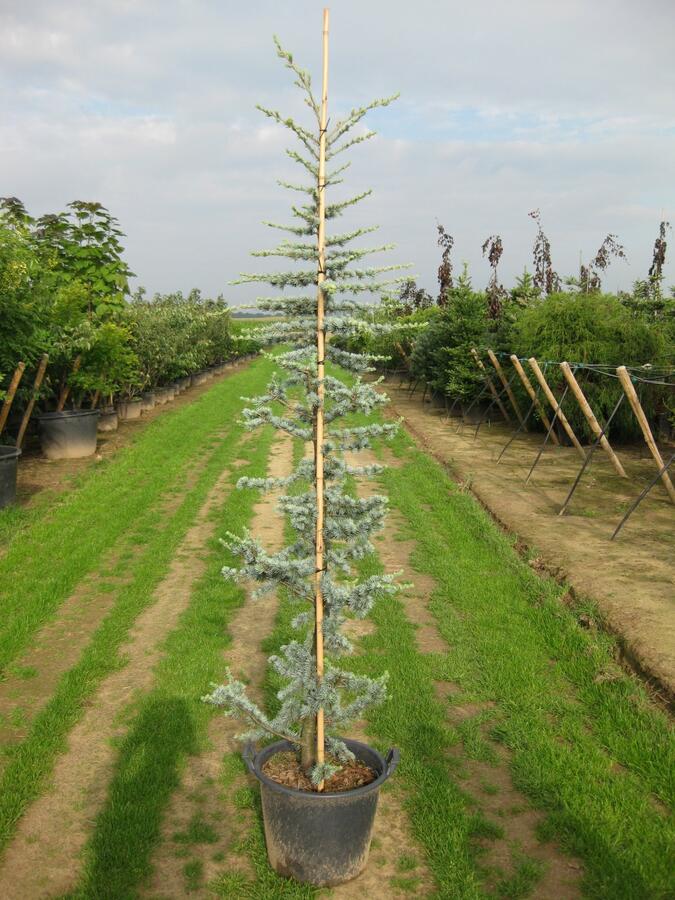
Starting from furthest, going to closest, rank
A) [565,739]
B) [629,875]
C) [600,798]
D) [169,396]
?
1. [169,396]
2. [565,739]
3. [600,798]
4. [629,875]

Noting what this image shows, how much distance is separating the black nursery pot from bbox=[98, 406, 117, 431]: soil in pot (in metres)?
16.2

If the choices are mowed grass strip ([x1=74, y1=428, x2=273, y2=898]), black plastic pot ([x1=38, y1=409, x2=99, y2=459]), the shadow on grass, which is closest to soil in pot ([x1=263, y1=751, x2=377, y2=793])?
mowed grass strip ([x1=74, y1=428, x2=273, y2=898])

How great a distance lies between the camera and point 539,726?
209 inches

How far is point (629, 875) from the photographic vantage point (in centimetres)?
388

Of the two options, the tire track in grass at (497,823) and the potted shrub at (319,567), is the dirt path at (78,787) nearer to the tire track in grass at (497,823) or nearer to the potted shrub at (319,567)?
the potted shrub at (319,567)

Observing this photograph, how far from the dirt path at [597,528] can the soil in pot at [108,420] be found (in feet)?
26.0

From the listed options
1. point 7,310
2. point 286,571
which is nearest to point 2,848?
point 286,571

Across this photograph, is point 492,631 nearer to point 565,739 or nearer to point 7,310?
point 565,739

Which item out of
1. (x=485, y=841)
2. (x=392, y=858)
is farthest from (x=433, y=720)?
(x=392, y=858)

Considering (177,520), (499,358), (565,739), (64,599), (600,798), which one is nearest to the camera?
(600,798)

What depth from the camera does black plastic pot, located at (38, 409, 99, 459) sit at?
14.9 metres

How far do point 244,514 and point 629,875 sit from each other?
787cm

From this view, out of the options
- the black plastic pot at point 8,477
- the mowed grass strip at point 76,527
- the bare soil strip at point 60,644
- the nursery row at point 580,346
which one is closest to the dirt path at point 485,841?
the bare soil strip at point 60,644

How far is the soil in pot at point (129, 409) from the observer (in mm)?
21578
